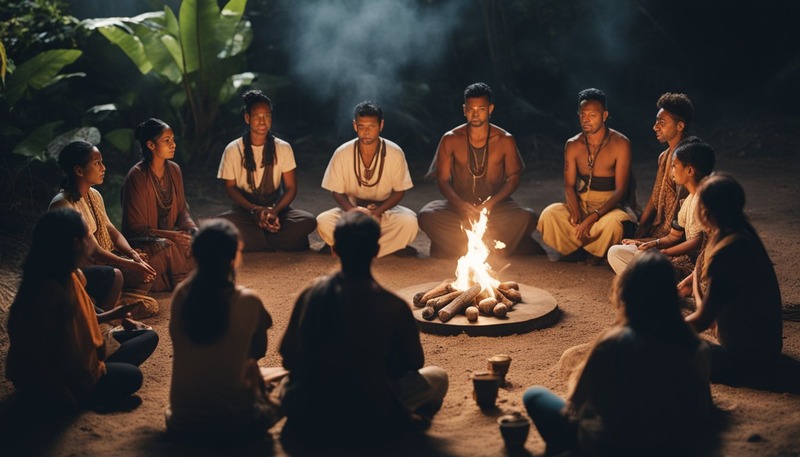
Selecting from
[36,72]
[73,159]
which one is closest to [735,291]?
[73,159]

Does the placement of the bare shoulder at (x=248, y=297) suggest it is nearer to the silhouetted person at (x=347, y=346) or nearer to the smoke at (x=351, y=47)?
the silhouetted person at (x=347, y=346)

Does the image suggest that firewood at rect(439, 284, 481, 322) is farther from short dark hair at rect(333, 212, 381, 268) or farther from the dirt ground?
short dark hair at rect(333, 212, 381, 268)

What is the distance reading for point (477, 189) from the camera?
323 inches

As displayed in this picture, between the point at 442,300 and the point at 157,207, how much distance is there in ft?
9.25

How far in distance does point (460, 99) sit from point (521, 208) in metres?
6.91

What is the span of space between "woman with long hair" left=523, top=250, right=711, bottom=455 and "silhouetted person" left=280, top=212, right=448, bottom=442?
0.92m

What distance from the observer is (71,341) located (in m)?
4.23

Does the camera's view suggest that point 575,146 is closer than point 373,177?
Yes

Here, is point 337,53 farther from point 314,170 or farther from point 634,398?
point 634,398

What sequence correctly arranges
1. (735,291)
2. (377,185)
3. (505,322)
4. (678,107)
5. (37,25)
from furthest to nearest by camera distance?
(37,25), (377,185), (678,107), (505,322), (735,291)

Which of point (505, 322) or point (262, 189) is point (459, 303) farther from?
point (262, 189)

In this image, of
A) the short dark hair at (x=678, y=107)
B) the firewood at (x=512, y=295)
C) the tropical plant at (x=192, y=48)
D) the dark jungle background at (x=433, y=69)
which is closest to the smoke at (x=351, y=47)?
the dark jungle background at (x=433, y=69)

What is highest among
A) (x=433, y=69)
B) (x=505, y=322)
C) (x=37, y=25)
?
(x=433, y=69)

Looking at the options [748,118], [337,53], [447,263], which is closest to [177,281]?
[447,263]
